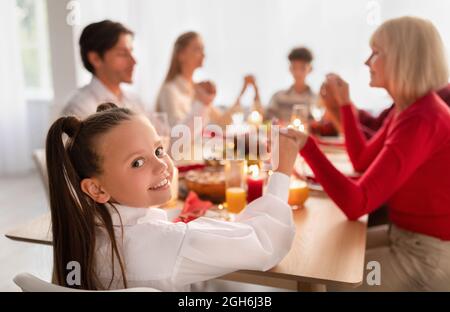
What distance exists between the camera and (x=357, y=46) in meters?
3.47

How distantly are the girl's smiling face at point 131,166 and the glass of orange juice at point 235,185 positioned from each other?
362 mm

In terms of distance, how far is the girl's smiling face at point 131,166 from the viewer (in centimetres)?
87

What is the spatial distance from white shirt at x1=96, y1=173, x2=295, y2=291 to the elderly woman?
0.35 metres

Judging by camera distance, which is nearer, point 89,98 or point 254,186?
point 254,186

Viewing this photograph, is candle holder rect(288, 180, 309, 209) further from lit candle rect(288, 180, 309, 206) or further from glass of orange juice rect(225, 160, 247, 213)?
glass of orange juice rect(225, 160, 247, 213)

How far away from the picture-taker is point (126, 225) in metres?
0.88

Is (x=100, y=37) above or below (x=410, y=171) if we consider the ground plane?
above

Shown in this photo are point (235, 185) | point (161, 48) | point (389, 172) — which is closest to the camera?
point (389, 172)

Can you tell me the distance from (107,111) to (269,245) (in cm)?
43

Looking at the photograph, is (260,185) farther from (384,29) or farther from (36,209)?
(36,209)

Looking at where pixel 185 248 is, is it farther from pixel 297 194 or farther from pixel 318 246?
pixel 297 194

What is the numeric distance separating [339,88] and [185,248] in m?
1.05

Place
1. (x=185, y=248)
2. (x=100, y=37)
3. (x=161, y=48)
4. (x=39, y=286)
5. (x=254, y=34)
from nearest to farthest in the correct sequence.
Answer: (x=39, y=286) < (x=185, y=248) < (x=100, y=37) < (x=254, y=34) < (x=161, y=48)

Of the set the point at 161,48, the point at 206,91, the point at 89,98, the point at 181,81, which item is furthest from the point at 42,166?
the point at 161,48
